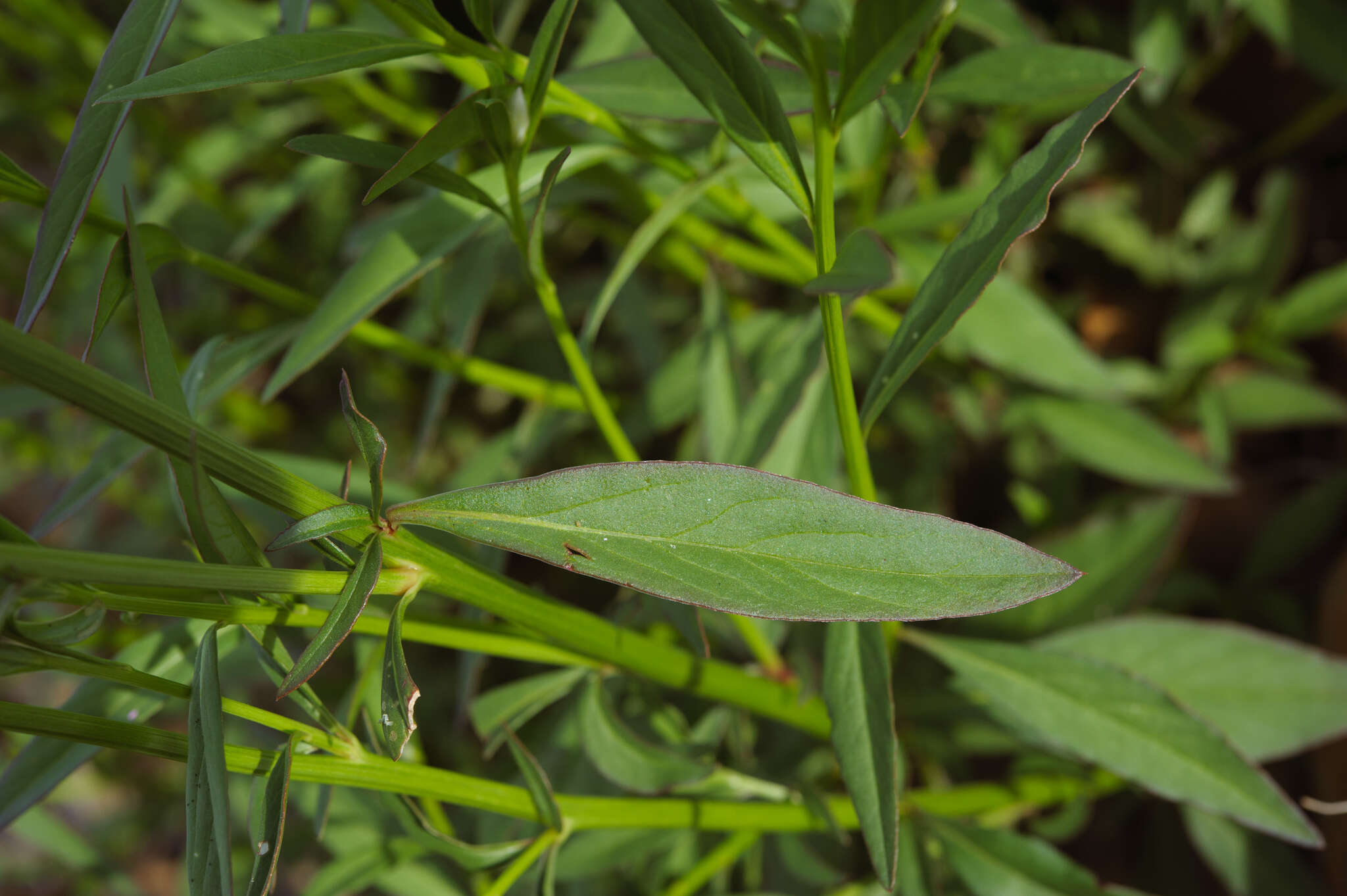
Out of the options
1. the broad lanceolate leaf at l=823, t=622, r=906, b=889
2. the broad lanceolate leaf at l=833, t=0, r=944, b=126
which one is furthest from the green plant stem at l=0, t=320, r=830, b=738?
the broad lanceolate leaf at l=833, t=0, r=944, b=126

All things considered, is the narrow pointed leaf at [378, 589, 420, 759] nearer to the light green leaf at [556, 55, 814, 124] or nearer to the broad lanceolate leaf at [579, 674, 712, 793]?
the broad lanceolate leaf at [579, 674, 712, 793]

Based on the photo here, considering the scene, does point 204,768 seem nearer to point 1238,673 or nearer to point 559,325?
point 559,325

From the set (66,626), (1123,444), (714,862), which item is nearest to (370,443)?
(66,626)

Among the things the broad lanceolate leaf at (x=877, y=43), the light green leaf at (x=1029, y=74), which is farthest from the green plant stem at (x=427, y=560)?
the light green leaf at (x=1029, y=74)

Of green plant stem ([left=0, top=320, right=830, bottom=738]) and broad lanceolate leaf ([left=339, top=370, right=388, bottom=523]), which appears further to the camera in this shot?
broad lanceolate leaf ([left=339, top=370, right=388, bottom=523])

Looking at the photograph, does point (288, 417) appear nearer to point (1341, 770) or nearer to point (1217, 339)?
point (1217, 339)

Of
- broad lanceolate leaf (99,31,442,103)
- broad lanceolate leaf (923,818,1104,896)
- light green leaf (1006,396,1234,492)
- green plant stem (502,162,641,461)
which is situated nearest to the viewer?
broad lanceolate leaf (99,31,442,103)
